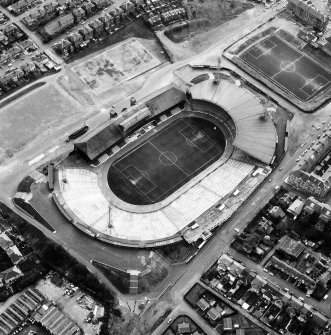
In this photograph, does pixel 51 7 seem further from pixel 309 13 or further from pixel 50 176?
pixel 309 13

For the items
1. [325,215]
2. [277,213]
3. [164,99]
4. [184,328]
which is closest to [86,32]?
[164,99]

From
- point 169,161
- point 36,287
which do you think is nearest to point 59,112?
point 169,161

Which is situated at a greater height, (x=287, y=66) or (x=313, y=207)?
(x=287, y=66)

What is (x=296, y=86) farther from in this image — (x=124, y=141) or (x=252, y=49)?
(x=124, y=141)

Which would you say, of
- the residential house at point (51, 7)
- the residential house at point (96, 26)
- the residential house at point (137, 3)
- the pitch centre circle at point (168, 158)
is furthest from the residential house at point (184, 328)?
the residential house at point (51, 7)

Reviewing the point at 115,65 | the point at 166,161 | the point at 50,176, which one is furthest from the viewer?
the point at 115,65

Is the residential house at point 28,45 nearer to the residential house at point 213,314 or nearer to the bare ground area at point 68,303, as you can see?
the bare ground area at point 68,303
